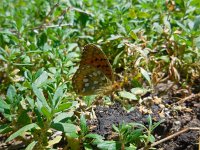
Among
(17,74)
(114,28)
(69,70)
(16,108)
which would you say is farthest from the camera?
(114,28)

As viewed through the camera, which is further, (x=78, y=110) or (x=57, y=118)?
(x=78, y=110)

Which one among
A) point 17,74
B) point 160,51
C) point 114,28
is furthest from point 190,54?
point 17,74

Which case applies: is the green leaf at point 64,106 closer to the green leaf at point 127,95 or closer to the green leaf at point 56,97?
the green leaf at point 56,97

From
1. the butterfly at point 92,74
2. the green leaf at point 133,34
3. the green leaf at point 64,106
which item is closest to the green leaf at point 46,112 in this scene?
the green leaf at point 64,106

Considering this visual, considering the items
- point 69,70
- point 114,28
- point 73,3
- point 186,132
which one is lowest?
point 186,132

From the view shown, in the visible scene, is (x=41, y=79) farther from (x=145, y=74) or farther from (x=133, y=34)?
(x=133, y=34)

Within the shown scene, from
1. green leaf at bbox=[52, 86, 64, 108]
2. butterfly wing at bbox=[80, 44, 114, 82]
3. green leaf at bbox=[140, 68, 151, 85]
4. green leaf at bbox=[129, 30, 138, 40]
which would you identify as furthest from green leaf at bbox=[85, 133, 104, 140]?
green leaf at bbox=[129, 30, 138, 40]

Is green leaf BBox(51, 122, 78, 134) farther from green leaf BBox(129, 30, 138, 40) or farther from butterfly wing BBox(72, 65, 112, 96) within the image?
green leaf BBox(129, 30, 138, 40)

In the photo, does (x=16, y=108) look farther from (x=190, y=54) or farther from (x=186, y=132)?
(x=190, y=54)
